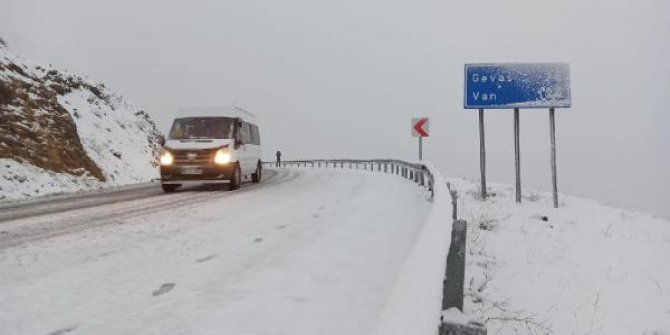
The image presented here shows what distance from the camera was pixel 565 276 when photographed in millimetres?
7117

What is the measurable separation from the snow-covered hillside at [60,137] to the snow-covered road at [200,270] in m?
9.89

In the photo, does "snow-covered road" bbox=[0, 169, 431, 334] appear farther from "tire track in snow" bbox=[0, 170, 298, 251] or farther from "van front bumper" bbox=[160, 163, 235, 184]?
"van front bumper" bbox=[160, 163, 235, 184]

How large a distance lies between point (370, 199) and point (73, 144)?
14879mm

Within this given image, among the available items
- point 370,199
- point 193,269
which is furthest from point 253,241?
point 370,199

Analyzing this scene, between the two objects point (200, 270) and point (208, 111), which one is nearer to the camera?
point (200, 270)

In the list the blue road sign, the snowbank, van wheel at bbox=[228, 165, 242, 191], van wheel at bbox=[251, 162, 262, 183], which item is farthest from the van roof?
the snowbank

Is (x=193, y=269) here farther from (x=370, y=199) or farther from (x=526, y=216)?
(x=526, y=216)

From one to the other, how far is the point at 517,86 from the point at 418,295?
14289 millimetres

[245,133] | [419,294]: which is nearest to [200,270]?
[419,294]

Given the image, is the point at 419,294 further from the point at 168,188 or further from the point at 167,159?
the point at 168,188

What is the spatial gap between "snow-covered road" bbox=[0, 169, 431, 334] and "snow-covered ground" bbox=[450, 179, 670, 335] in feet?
3.40

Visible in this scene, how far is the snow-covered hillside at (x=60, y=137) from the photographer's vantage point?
59.0 feet

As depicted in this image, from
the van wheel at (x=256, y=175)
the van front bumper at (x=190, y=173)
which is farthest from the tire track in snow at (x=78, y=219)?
the van wheel at (x=256, y=175)

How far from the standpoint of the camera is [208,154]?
14.8 m
